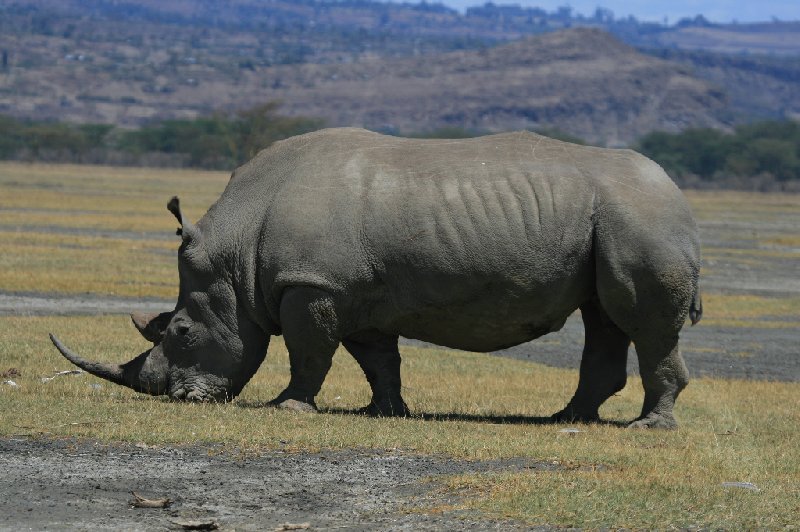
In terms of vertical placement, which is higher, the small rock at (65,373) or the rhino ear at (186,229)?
the rhino ear at (186,229)

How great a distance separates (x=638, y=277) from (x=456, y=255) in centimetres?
159

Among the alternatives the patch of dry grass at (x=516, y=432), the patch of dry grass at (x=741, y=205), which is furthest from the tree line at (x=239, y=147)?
the patch of dry grass at (x=516, y=432)

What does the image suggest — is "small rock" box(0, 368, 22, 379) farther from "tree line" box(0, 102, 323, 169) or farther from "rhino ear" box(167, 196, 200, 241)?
"tree line" box(0, 102, 323, 169)

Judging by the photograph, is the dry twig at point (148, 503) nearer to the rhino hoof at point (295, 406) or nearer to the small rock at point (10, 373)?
the rhino hoof at point (295, 406)

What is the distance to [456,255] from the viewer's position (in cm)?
1402

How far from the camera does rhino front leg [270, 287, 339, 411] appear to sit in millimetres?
14219

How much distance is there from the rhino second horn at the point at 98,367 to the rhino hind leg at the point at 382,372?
209 centimetres

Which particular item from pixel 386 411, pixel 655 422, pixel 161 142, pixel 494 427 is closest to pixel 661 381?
pixel 655 422

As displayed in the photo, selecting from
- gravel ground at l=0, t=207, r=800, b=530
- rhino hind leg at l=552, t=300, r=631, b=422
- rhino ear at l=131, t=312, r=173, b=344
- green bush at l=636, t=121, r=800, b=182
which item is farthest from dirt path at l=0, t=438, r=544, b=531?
green bush at l=636, t=121, r=800, b=182

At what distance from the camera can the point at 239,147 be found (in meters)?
133

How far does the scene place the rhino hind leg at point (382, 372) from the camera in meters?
14.8

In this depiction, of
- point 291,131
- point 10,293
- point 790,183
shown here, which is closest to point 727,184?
point 790,183

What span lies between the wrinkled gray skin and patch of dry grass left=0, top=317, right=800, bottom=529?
51 centimetres

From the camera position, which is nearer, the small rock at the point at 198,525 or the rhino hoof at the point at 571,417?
the small rock at the point at 198,525
